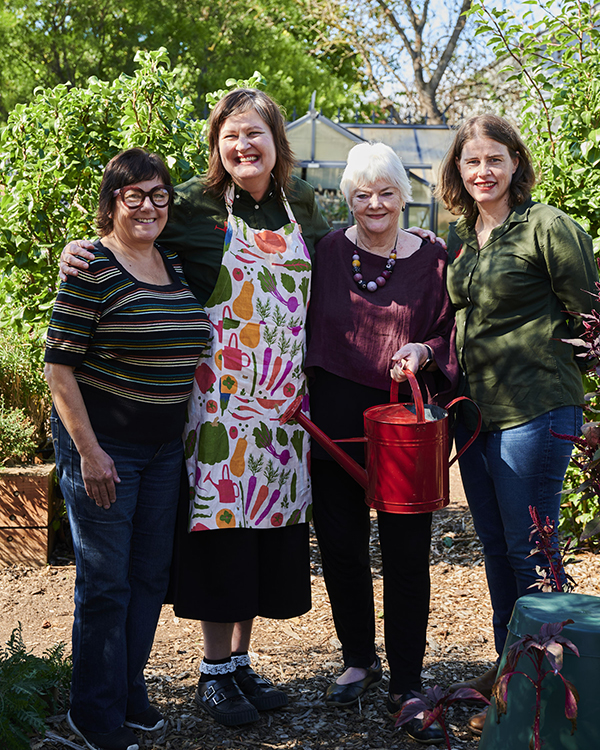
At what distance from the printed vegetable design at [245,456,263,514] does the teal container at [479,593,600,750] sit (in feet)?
3.49

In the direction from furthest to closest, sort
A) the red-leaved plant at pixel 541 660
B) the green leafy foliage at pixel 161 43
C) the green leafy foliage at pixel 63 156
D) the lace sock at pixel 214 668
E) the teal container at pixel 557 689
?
the green leafy foliage at pixel 161 43, the green leafy foliage at pixel 63 156, the lace sock at pixel 214 668, the teal container at pixel 557 689, the red-leaved plant at pixel 541 660

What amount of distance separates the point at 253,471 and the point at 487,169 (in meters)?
1.30

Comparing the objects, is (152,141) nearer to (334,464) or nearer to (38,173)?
(38,173)

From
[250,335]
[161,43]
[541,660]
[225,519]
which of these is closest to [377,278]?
[250,335]

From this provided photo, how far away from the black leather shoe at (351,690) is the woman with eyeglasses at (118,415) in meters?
0.76

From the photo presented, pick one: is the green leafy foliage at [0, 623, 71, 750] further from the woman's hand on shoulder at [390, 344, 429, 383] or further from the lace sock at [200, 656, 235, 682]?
the woman's hand on shoulder at [390, 344, 429, 383]

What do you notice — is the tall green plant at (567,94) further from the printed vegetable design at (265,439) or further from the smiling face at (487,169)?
the printed vegetable design at (265,439)

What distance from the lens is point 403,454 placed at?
7.80 ft

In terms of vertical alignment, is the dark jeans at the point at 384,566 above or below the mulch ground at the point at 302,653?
above

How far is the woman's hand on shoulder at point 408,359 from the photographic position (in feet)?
8.12

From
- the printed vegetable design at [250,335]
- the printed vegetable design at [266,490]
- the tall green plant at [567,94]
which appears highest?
the tall green plant at [567,94]

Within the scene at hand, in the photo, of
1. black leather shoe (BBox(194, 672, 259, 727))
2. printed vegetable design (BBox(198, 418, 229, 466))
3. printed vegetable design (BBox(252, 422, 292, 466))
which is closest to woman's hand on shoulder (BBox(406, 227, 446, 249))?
printed vegetable design (BBox(252, 422, 292, 466))

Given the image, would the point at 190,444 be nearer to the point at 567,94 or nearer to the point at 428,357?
the point at 428,357

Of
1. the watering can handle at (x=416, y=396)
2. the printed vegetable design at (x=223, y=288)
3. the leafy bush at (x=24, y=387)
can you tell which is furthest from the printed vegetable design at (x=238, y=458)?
the leafy bush at (x=24, y=387)
